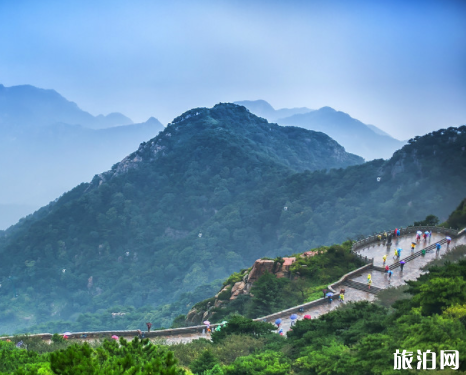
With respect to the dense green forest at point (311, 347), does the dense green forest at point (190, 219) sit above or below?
above

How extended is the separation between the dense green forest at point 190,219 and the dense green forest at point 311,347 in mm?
43275

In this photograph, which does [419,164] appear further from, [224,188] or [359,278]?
[359,278]

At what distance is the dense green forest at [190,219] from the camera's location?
7712 cm

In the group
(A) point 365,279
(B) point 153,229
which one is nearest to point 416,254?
(A) point 365,279

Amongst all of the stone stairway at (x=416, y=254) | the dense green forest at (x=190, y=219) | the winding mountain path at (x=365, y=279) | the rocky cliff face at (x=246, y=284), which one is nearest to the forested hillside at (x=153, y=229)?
the dense green forest at (x=190, y=219)

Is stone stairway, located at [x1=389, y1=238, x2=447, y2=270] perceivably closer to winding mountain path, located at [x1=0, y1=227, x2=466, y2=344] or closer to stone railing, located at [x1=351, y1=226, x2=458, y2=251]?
winding mountain path, located at [x1=0, y1=227, x2=466, y2=344]

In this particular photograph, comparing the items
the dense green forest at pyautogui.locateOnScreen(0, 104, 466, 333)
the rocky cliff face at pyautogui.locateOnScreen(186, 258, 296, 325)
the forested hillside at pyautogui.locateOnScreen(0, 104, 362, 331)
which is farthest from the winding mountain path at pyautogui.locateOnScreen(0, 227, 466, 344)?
the forested hillside at pyautogui.locateOnScreen(0, 104, 362, 331)

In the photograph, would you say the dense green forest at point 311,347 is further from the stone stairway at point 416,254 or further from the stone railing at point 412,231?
the stone railing at point 412,231

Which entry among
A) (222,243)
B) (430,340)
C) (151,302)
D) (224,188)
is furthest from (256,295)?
(224,188)

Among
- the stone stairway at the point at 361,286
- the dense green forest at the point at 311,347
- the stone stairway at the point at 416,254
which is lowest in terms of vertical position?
the dense green forest at the point at 311,347

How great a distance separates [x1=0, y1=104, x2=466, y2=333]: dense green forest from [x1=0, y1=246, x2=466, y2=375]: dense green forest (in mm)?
43275

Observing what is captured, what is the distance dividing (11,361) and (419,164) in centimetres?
8179

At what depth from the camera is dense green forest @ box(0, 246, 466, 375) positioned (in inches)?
324

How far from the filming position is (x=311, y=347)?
47.1 ft
